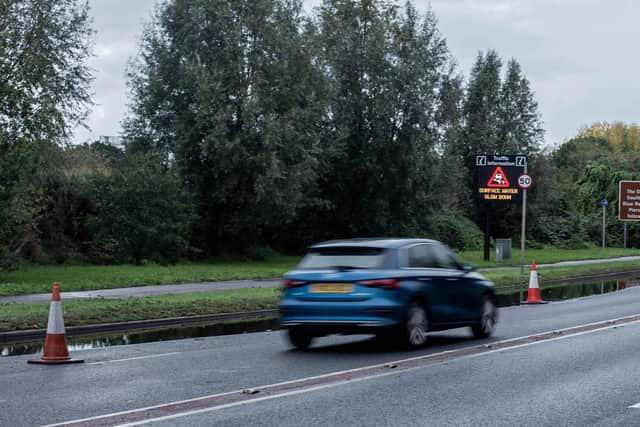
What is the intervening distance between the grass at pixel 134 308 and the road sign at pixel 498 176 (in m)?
21.3

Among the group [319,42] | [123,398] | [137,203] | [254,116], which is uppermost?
[319,42]

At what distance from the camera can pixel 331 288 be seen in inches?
528

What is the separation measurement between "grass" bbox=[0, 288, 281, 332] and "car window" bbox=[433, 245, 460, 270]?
241 inches

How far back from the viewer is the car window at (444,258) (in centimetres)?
1477

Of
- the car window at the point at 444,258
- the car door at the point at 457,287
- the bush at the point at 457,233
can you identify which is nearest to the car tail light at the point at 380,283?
the car door at the point at 457,287

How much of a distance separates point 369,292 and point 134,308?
7054mm

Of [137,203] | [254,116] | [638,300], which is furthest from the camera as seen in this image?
[254,116]

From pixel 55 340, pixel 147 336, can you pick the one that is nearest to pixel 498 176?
pixel 147 336

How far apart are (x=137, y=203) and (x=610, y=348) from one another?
25773 mm

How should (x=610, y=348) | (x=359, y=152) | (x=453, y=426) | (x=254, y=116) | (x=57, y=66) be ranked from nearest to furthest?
1. (x=453, y=426)
2. (x=610, y=348)
3. (x=57, y=66)
4. (x=254, y=116)
5. (x=359, y=152)

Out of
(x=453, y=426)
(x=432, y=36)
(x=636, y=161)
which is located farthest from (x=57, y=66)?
(x=636, y=161)

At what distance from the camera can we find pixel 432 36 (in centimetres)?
5078

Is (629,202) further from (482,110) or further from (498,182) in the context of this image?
(482,110)

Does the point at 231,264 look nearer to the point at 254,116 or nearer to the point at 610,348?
the point at 254,116
